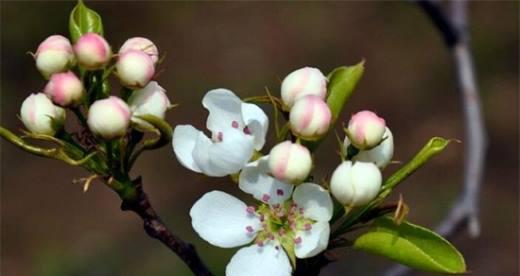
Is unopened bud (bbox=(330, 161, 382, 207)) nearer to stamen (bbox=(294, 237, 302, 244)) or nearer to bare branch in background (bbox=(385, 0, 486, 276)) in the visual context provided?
stamen (bbox=(294, 237, 302, 244))

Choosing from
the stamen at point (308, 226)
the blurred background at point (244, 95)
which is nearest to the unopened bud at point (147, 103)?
the stamen at point (308, 226)

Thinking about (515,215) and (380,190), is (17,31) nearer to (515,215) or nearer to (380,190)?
(515,215)

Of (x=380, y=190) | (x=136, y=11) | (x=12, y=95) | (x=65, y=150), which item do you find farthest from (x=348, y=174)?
(x=136, y=11)

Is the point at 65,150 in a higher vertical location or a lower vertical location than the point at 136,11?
higher

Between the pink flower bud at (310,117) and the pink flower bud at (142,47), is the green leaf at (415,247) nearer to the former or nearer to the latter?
the pink flower bud at (310,117)

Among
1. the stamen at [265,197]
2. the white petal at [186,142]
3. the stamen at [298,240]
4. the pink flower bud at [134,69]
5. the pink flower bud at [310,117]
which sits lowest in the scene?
the stamen at [298,240]

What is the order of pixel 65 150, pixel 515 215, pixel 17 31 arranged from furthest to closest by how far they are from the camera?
pixel 17 31 < pixel 515 215 < pixel 65 150

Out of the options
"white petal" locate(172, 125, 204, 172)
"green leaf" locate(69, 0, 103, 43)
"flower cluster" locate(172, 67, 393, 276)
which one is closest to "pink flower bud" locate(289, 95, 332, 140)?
"flower cluster" locate(172, 67, 393, 276)
